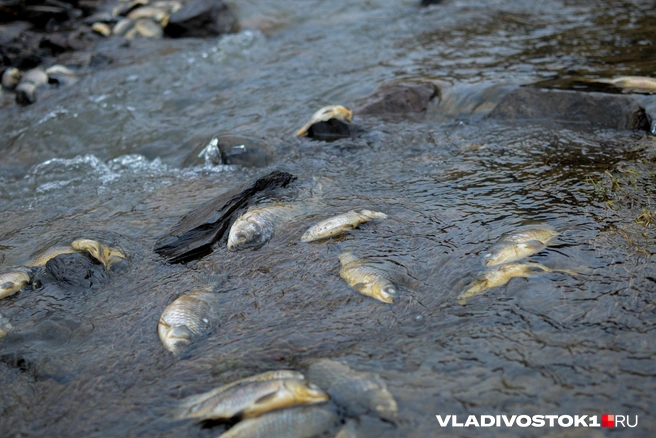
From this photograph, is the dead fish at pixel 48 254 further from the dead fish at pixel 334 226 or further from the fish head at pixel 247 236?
the dead fish at pixel 334 226

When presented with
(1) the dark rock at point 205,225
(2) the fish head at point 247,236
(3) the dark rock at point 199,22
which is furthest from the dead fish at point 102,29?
(2) the fish head at point 247,236

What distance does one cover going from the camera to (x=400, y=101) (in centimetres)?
761

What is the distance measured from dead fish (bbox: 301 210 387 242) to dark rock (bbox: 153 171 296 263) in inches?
31.8

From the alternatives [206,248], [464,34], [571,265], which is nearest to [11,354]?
[206,248]

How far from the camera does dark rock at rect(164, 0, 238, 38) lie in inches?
496

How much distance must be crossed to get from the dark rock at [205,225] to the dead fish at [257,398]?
6.28ft

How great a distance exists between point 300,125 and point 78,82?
5182mm

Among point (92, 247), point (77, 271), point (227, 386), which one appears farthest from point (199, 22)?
point (227, 386)

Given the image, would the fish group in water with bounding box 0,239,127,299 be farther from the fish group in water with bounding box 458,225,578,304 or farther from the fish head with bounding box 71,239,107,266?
the fish group in water with bounding box 458,225,578,304

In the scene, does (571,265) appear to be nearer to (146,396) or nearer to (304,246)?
(304,246)

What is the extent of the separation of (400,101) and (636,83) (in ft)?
9.21

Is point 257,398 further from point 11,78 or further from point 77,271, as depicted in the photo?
point 11,78

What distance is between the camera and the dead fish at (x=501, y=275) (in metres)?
3.91

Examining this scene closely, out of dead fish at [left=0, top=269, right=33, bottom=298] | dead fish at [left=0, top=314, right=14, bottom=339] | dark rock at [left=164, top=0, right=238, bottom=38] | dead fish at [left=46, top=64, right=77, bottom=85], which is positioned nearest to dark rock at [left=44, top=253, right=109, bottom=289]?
dead fish at [left=0, top=269, right=33, bottom=298]
